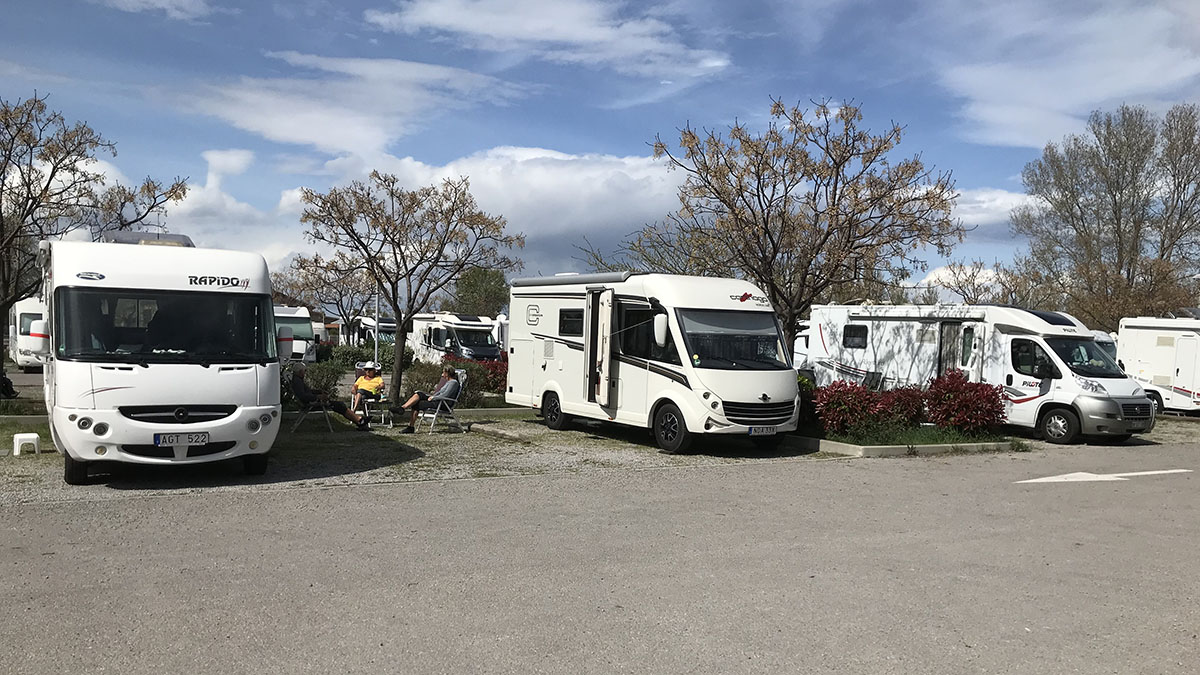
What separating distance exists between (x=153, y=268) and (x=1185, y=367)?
2187 centimetres

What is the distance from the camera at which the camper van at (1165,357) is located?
2177 cm

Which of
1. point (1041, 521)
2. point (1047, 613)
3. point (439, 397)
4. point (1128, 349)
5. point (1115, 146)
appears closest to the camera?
point (1047, 613)

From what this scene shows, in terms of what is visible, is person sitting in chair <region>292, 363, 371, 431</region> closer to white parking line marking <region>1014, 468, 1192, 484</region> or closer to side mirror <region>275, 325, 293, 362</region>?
side mirror <region>275, 325, 293, 362</region>

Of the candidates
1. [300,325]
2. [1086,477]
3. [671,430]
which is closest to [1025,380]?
[1086,477]

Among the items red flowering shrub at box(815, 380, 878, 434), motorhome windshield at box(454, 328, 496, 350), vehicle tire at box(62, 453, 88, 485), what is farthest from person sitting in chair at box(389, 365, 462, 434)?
motorhome windshield at box(454, 328, 496, 350)

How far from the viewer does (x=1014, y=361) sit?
1675 centimetres

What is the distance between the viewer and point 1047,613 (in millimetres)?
5707

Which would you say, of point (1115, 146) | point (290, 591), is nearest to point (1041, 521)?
point (290, 591)

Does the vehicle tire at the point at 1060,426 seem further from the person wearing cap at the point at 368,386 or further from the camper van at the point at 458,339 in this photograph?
the camper van at the point at 458,339

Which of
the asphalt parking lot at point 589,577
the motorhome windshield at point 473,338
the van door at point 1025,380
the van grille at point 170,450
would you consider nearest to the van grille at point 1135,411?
the van door at point 1025,380

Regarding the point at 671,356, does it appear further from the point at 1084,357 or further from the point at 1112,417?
the point at 1084,357

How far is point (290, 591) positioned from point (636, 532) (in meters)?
2.96

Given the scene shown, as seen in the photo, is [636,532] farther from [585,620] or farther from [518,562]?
[585,620]

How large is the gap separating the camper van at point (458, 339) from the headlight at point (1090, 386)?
2096 centimetres
